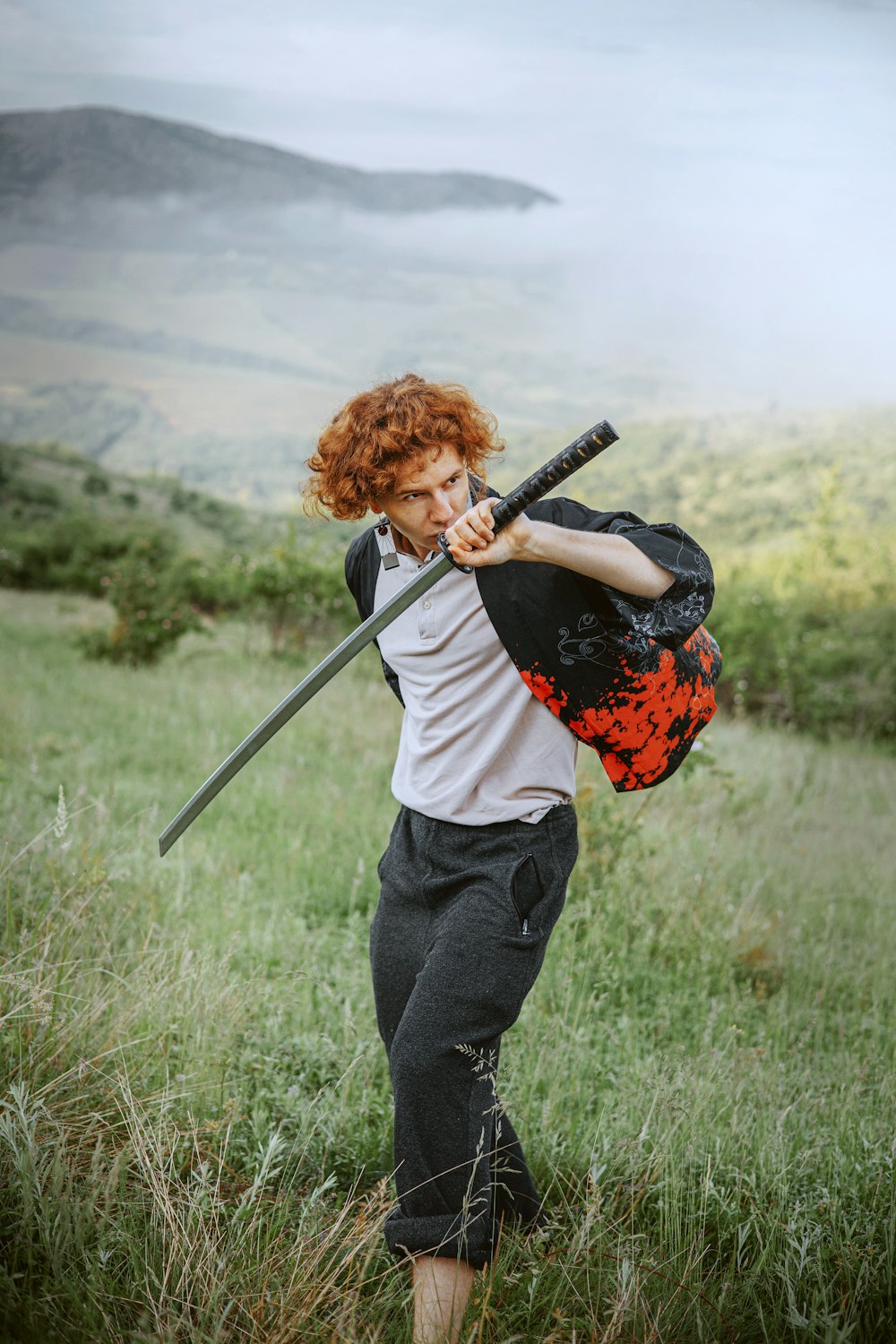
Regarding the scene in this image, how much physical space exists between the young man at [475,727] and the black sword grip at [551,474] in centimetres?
2

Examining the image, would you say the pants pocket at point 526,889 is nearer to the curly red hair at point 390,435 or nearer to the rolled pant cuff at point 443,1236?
the rolled pant cuff at point 443,1236

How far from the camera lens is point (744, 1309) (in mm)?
2152

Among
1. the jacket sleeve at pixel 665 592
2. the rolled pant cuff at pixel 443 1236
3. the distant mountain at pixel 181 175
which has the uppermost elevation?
the distant mountain at pixel 181 175

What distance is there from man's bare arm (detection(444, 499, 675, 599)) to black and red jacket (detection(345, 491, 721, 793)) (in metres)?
0.03

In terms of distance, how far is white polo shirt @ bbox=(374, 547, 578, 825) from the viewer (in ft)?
6.51

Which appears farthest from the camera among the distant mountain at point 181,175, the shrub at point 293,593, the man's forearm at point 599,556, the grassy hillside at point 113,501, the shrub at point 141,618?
the distant mountain at point 181,175

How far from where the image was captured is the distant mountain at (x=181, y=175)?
1912cm

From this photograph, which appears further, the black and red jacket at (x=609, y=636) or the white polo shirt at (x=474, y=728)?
the white polo shirt at (x=474, y=728)

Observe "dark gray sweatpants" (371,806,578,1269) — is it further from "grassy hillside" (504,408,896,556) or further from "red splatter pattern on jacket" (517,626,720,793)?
"grassy hillside" (504,408,896,556)

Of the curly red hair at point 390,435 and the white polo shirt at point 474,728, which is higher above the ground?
the curly red hair at point 390,435

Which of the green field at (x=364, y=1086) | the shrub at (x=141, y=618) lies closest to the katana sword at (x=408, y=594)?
the green field at (x=364, y=1086)

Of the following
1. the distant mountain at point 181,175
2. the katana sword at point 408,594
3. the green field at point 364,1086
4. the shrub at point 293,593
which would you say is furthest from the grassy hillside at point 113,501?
the katana sword at point 408,594

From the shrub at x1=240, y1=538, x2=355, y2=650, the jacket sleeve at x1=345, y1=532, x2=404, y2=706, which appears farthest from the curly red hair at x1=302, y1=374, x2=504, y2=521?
the shrub at x1=240, y1=538, x2=355, y2=650

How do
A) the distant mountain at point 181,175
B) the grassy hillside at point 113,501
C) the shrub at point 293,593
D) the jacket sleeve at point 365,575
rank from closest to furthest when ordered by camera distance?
the jacket sleeve at point 365,575, the shrub at point 293,593, the grassy hillside at point 113,501, the distant mountain at point 181,175
